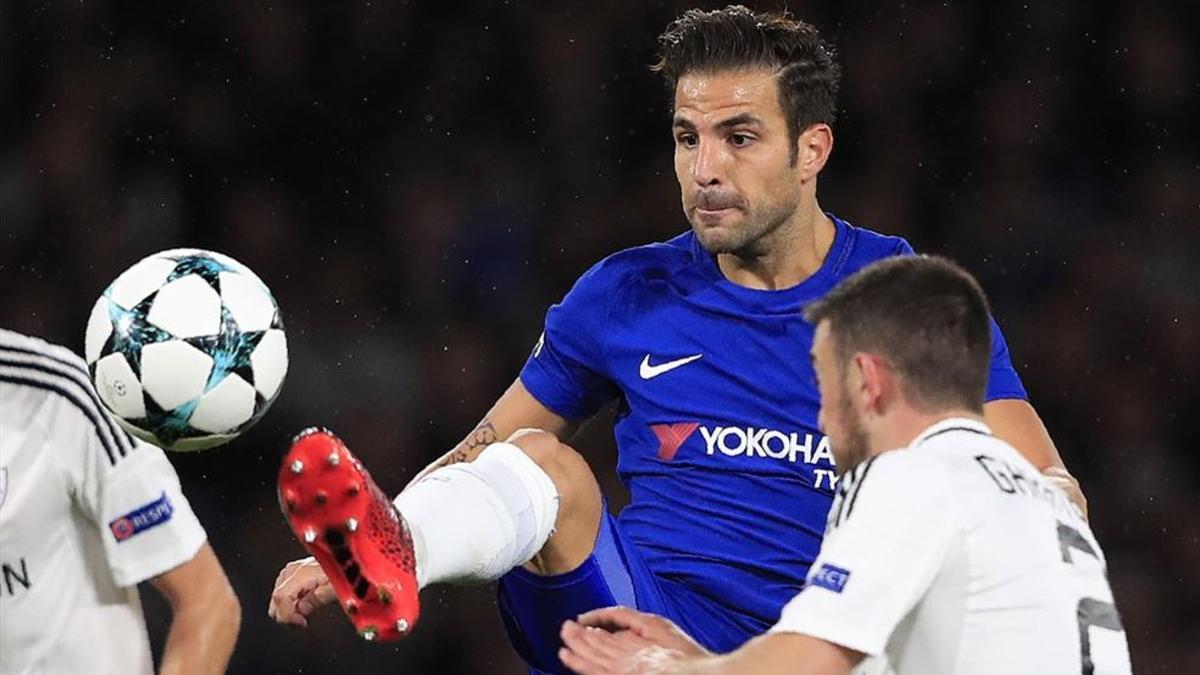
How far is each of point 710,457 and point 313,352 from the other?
3.14 metres

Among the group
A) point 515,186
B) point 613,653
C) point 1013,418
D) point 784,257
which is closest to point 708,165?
point 784,257

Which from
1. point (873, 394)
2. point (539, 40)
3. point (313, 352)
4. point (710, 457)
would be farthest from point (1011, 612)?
point (539, 40)

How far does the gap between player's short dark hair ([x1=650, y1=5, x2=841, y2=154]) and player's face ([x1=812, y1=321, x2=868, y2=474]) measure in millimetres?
1288

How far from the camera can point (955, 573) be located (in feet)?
9.34

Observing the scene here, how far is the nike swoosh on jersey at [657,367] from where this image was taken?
417cm

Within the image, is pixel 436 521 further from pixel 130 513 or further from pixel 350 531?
pixel 130 513

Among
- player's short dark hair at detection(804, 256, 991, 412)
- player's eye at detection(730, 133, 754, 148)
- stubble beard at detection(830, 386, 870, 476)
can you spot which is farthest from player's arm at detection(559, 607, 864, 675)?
player's eye at detection(730, 133, 754, 148)

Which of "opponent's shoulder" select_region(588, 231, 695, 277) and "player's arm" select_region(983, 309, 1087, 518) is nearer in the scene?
"player's arm" select_region(983, 309, 1087, 518)

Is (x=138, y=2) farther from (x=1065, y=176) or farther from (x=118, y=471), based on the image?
(x=118, y=471)

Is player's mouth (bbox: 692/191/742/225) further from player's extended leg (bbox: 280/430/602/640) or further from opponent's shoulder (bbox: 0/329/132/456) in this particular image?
opponent's shoulder (bbox: 0/329/132/456)

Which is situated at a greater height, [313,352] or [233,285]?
[233,285]

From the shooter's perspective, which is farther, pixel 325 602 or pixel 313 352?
pixel 313 352

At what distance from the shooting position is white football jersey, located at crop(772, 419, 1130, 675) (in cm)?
278

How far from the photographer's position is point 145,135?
7.22 metres
